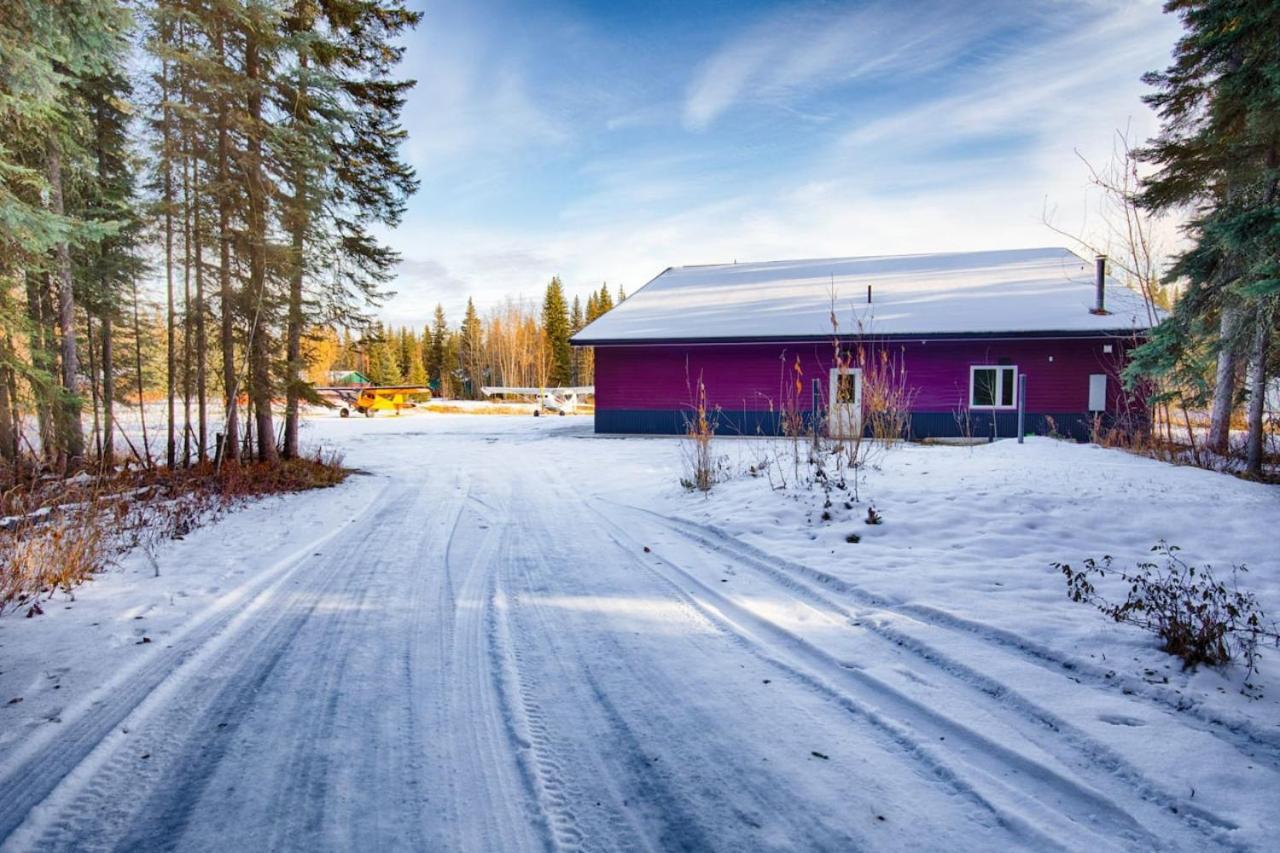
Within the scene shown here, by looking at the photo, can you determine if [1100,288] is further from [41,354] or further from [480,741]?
[41,354]

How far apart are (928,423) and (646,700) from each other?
17.7 meters

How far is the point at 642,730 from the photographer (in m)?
2.74

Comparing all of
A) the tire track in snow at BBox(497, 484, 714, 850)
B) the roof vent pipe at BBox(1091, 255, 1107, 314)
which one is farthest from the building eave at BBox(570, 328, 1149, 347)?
the tire track in snow at BBox(497, 484, 714, 850)

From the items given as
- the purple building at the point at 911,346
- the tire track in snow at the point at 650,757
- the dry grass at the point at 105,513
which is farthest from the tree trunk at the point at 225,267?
the purple building at the point at 911,346

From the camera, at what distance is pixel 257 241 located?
32.9ft

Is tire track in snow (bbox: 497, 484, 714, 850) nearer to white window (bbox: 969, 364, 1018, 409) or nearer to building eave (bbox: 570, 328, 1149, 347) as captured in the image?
building eave (bbox: 570, 328, 1149, 347)

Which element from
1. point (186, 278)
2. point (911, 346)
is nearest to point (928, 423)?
point (911, 346)

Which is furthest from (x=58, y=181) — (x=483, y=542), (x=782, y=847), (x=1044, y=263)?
(x=1044, y=263)

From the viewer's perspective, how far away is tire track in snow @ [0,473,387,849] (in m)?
2.29

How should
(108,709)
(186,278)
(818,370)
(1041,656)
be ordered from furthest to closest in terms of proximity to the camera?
(818,370)
(186,278)
(1041,656)
(108,709)

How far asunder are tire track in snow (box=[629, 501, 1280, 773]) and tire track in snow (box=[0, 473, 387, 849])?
4.02m

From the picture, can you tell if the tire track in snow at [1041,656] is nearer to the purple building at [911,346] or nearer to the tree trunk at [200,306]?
the tree trunk at [200,306]

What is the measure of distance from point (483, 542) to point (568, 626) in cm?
256

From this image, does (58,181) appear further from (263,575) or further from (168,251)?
(263,575)
